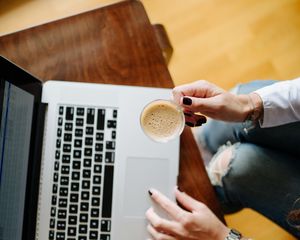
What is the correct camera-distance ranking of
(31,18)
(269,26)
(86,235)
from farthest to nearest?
(269,26), (31,18), (86,235)

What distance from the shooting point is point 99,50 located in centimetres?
88

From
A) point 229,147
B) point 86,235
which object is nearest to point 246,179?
point 229,147

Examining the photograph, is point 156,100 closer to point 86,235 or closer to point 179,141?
point 179,141

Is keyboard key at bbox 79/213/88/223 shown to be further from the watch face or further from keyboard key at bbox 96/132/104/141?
the watch face

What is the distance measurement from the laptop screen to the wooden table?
0.14 meters

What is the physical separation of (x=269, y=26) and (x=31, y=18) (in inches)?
37.6

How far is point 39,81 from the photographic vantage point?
0.81 meters

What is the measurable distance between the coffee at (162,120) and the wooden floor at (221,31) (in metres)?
0.59

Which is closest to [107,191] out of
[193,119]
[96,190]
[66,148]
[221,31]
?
[96,190]

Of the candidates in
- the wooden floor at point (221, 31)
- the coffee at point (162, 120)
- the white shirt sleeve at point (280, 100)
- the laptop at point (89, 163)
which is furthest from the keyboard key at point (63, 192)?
the wooden floor at point (221, 31)

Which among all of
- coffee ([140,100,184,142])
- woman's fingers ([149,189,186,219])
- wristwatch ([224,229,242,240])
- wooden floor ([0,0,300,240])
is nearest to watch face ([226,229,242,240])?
wristwatch ([224,229,242,240])

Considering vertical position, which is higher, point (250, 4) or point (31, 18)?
point (250, 4)

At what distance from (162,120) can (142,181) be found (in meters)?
0.14

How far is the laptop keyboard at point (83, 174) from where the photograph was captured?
0.79 meters
